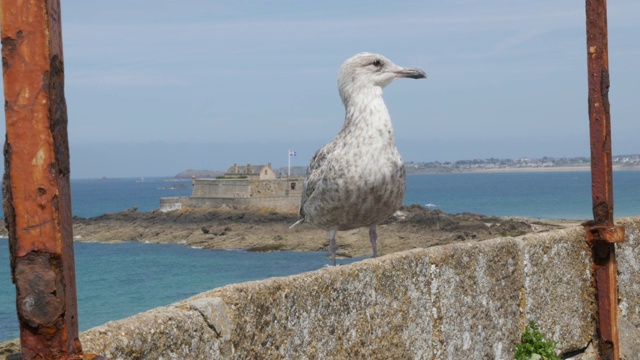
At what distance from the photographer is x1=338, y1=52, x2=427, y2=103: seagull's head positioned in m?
5.38

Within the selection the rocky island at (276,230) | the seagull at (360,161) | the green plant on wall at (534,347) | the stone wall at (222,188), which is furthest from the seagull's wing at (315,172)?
the stone wall at (222,188)

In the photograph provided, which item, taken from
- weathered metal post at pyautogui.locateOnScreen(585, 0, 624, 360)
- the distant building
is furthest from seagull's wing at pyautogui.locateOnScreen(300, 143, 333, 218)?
the distant building

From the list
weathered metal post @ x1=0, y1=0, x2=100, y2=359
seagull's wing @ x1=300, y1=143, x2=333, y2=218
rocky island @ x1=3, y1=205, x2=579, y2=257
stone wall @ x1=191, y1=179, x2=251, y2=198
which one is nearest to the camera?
weathered metal post @ x1=0, y1=0, x2=100, y2=359

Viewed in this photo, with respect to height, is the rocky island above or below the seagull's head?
below

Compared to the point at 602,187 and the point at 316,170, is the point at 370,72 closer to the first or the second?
the point at 316,170

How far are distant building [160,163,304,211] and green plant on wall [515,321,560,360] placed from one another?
230 ft

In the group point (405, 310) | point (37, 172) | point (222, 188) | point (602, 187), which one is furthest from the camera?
point (222, 188)

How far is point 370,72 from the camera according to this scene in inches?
213

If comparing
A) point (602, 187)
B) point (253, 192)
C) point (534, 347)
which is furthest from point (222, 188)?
point (534, 347)

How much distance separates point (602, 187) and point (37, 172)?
14.9 feet

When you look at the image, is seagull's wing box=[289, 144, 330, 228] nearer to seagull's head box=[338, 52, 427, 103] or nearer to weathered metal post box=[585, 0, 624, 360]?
seagull's head box=[338, 52, 427, 103]

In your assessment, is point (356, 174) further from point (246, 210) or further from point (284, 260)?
point (246, 210)

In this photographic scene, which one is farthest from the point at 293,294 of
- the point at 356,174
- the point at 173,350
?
the point at 356,174

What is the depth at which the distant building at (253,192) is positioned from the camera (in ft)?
255
